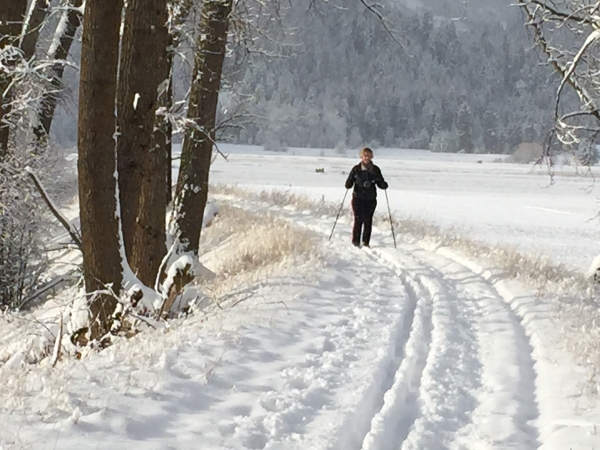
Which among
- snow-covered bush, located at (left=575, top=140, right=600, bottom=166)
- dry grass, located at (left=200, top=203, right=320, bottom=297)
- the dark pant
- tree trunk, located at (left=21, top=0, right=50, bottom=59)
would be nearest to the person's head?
the dark pant

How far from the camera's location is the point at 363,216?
12789 millimetres

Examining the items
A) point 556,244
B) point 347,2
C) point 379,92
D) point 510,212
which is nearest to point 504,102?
point 379,92

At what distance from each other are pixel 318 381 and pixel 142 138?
3801mm

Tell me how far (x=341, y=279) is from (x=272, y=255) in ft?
6.96

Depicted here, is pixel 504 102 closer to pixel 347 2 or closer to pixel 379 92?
pixel 379 92

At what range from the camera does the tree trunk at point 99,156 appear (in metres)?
5.99

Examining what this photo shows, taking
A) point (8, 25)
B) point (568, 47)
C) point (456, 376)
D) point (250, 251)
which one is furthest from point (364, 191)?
point (456, 376)

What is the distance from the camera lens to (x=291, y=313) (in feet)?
21.8

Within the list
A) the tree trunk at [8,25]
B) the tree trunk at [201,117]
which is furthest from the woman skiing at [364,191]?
the tree trunk at [8,25]

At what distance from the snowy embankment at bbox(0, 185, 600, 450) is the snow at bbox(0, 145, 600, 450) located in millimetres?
16

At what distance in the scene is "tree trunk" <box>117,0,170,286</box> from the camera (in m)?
6.76

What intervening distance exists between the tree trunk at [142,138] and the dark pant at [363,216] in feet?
19.5

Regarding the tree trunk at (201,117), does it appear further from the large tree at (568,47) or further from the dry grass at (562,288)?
the dry grass at (562,288)

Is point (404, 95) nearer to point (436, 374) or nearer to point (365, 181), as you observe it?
point (365, 181)
